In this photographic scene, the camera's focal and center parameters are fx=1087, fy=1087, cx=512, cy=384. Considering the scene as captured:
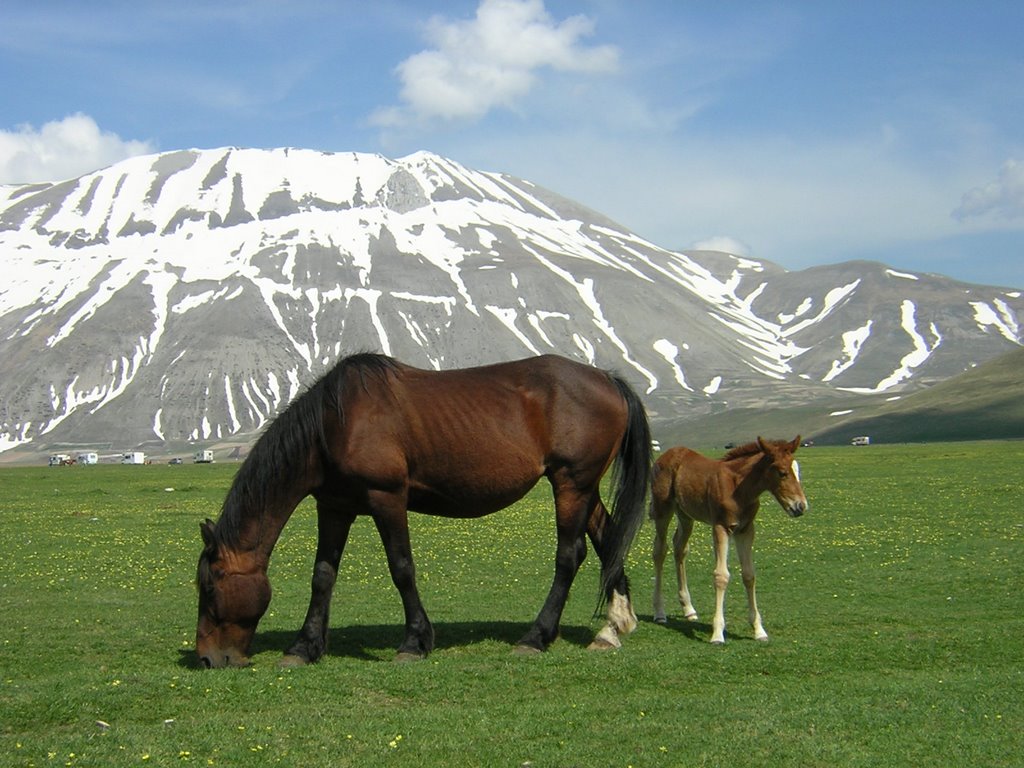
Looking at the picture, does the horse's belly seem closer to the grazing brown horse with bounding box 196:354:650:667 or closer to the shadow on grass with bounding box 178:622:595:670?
the grazing brown horse with bounding box 196:354:650:667

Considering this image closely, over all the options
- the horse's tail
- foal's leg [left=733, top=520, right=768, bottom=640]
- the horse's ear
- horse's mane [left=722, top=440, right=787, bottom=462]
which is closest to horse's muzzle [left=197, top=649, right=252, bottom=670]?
the horse's ear

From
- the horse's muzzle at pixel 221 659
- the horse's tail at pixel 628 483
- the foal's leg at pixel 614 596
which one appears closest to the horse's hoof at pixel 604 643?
Result: the foal's leg at pixel 614 596

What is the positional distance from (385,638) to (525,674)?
11.8 feet

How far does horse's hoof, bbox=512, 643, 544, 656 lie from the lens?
13016mm

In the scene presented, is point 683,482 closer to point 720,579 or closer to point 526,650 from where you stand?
point 720,579

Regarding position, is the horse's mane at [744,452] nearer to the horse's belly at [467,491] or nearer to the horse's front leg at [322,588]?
the horse's belly at [467,491]

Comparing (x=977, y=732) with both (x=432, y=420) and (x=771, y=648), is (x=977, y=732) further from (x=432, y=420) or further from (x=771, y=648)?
(x=432, y=420)

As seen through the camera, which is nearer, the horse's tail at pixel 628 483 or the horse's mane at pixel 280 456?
the horse's mane at pixel 280 456

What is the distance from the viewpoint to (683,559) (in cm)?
1659

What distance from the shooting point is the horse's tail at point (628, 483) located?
14.4m

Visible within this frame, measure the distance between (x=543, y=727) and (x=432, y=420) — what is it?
15.5 ft

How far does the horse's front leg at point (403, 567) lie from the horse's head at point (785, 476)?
191 inches

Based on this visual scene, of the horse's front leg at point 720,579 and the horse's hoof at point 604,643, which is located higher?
the horse's front leg at point 720,579

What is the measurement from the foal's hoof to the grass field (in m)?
0.24
